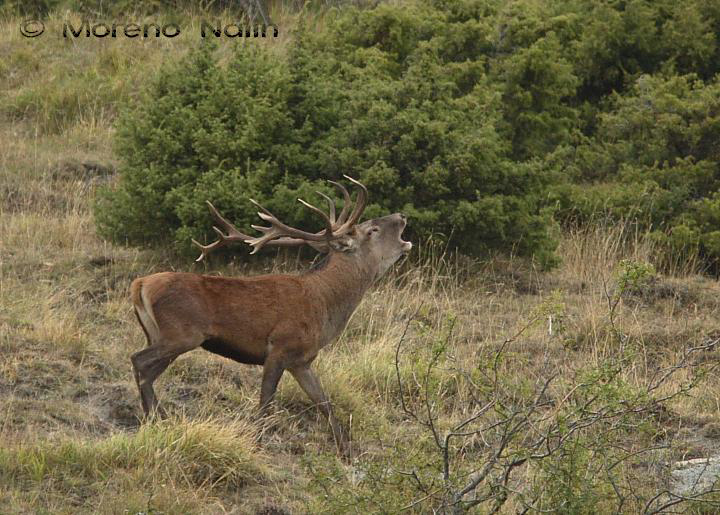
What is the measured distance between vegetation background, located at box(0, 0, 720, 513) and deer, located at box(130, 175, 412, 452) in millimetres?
351

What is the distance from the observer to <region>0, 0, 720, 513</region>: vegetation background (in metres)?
6.87

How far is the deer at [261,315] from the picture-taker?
25.6 ft

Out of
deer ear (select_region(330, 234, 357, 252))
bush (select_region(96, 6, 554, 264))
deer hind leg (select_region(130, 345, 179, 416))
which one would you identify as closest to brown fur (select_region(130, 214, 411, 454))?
deer hind leg (select_region(130, 345, 179, 416))

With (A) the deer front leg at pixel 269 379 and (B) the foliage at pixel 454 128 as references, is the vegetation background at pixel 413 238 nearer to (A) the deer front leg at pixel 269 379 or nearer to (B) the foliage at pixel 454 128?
(B) the foliage at pixel 454 128

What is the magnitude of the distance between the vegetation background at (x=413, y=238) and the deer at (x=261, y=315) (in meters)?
0.35

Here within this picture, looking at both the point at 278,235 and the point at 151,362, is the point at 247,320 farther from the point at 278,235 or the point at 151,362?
the point at 278,235

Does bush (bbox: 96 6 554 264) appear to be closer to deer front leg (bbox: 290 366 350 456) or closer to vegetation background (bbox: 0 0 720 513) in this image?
vegetation background (bbox: 0 0 720 513)

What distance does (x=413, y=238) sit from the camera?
1184 centimetres

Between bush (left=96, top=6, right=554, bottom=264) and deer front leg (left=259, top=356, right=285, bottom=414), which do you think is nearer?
deer front leg (left=259, top=356, right=285, bottom=414)

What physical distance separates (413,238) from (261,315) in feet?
13.1

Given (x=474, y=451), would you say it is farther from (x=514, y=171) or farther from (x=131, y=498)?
(x=514, y=171)

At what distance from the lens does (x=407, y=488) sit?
265 inches

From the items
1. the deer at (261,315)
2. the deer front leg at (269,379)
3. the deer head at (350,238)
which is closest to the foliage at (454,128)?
the deer head at (350,238)

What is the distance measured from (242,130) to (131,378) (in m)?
3.51
